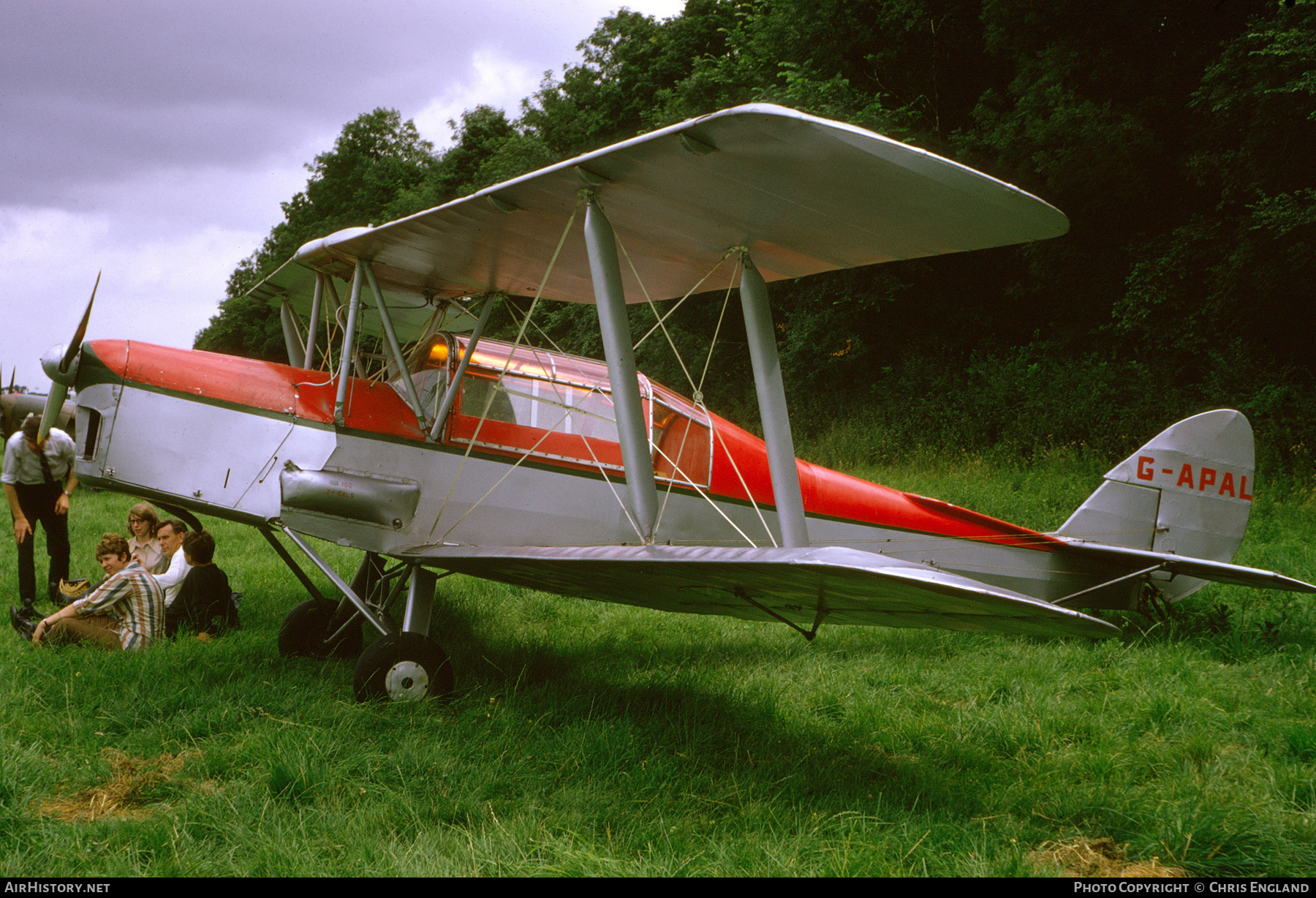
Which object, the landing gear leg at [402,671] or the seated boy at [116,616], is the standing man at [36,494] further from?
the landing gear leg at [402,671]

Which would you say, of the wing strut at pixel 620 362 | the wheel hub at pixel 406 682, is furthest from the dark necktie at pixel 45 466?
the wing strut at pixel 620 362

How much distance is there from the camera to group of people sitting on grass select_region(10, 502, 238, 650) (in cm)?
501

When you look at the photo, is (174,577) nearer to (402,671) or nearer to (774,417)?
(402,671)

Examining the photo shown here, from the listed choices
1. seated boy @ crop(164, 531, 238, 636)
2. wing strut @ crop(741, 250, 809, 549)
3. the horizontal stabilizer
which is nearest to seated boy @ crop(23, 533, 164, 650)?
seated boy @ crop(164, 531, 238, 636)

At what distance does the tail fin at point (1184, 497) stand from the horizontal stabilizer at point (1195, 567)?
0.44ft

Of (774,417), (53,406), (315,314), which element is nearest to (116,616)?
(53,406)

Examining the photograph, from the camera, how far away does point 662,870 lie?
2.64 meters

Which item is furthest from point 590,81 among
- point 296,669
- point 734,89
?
point 296,669

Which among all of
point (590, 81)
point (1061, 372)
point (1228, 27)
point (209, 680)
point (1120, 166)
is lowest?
point (209, 680)

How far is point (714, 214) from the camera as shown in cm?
414

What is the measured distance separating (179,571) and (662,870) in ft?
15.7

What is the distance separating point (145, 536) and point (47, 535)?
0.79 metres

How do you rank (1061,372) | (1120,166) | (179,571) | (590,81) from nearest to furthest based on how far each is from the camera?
(179,571)
(1120,166)
(1061,372)
(590,81)

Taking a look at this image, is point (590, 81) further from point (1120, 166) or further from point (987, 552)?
point (987, 552)
